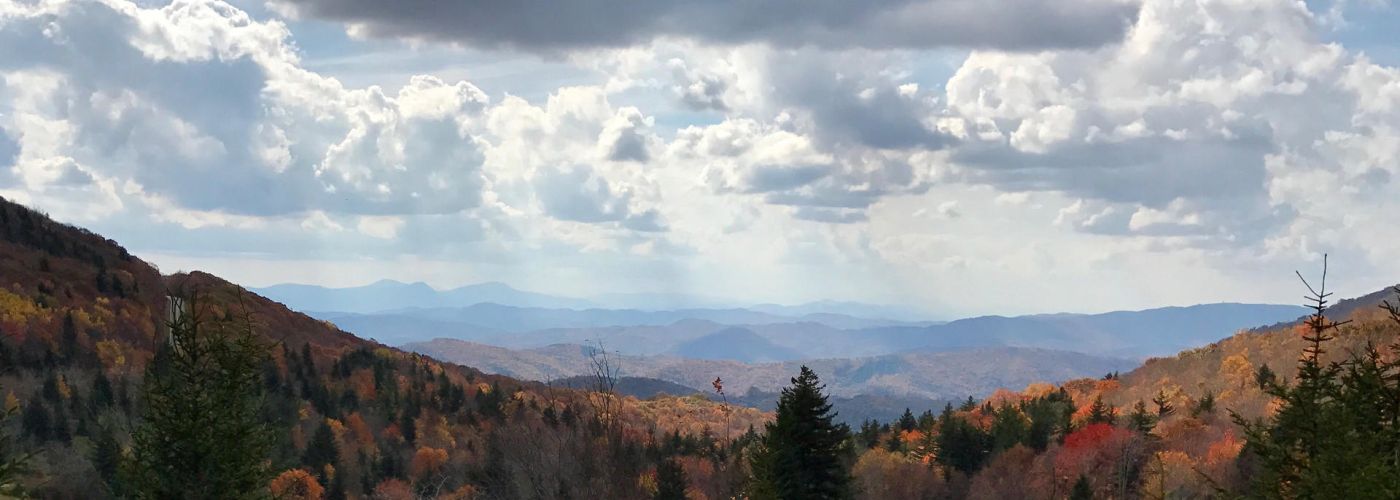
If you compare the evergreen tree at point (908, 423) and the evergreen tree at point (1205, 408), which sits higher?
the evergreen tree at point (1205, 408)

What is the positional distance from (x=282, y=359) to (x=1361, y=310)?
8422cm

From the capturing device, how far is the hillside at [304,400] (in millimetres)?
38312

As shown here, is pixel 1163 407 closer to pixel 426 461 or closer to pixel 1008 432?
pixel 1008 432

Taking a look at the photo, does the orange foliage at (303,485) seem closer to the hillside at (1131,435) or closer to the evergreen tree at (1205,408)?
the hillside at (1131,435)

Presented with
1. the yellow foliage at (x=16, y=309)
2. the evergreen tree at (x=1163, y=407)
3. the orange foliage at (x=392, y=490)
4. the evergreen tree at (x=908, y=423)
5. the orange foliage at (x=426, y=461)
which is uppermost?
the yellow foliage at (x=16, y=309)

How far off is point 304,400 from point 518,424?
154 feet

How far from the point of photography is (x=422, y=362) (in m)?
119

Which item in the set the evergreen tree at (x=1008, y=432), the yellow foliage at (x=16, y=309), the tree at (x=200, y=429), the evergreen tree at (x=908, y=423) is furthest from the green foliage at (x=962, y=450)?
the yellow foliage at (x=16, y=309)

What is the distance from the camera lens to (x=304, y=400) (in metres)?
81.8

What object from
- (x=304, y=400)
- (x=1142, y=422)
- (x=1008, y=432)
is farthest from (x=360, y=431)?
(x=1142, y=422)

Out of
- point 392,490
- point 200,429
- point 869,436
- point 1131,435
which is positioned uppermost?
point 200,429

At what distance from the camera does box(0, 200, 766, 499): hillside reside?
126 ft

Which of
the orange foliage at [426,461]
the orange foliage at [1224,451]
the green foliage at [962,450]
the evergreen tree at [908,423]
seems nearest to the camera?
the orange foliage at [1224,451]

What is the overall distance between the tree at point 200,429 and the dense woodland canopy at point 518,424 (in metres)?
0.03
